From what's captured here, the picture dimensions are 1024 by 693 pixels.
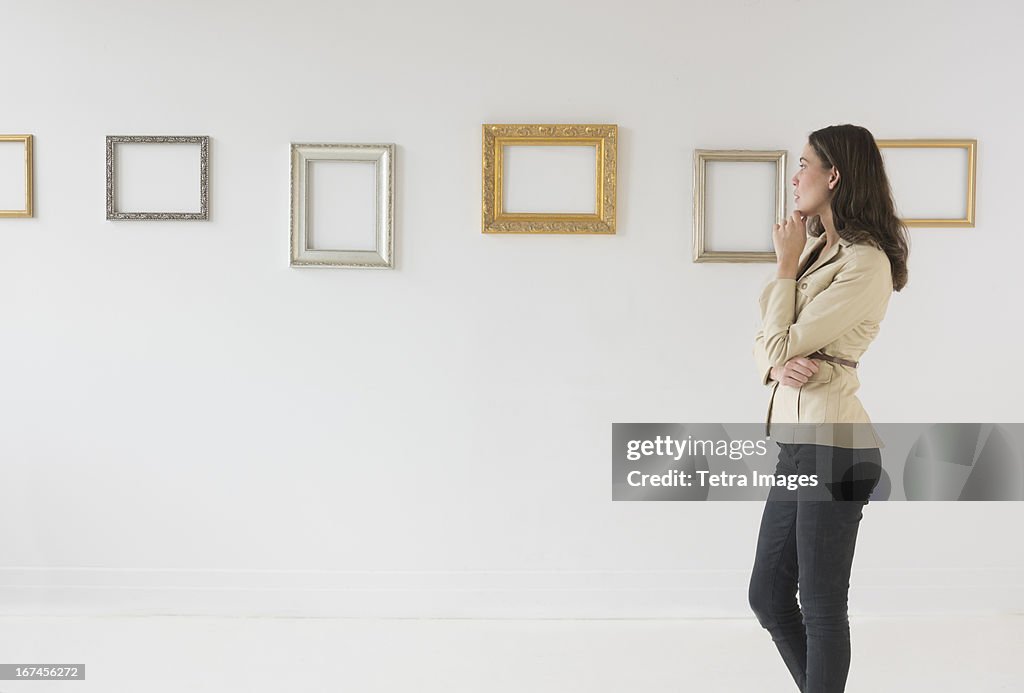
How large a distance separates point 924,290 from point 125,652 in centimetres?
277

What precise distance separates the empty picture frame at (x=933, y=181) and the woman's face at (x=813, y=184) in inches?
46.3

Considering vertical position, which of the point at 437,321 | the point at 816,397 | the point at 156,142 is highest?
the point at 156,142

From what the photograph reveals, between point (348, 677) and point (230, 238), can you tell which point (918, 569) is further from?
point (230, 238)

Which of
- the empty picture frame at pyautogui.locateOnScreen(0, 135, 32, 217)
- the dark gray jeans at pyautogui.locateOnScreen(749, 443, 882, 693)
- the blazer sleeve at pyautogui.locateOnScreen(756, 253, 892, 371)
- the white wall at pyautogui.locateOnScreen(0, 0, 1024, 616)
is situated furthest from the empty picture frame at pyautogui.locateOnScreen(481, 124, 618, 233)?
the empty picture frame at pyautogui.locateOnScreen(0, 135, 32, 217)

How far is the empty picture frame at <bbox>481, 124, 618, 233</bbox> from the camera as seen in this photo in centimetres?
267

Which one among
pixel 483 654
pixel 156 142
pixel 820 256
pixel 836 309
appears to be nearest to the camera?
pixel 836 309

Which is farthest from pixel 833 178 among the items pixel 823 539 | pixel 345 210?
pixel 345 210

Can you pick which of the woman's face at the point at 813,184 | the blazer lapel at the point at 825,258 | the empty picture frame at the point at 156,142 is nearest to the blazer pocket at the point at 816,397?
the blazer lapel at the point at 825,258

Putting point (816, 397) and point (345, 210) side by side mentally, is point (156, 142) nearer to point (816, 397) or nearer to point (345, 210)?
point (345, 210)

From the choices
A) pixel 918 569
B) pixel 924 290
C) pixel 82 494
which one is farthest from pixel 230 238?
pixel 918 569

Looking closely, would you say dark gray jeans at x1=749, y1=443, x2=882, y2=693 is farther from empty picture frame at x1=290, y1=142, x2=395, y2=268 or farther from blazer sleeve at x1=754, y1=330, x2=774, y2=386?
empty picture frame at x1=290, y1=142, x2=395, y2=268

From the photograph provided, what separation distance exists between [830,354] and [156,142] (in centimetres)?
220

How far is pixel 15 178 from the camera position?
2.73 metres

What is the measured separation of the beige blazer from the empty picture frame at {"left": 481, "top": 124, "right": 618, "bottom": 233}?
3.57 feet
